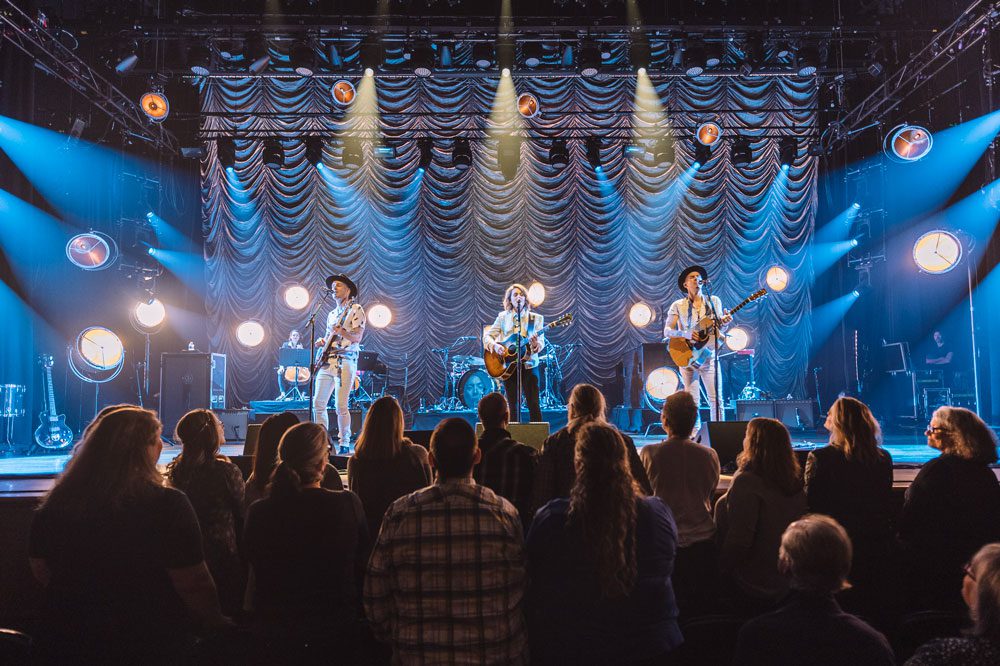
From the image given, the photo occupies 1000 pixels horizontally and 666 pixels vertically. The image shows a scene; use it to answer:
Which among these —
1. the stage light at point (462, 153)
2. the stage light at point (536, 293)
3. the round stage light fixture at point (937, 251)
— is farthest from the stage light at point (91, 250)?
the round stage light fixture at point (937, 251)

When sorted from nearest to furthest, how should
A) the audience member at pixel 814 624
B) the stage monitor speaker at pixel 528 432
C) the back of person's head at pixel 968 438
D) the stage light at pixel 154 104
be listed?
the audience member at pixel 814 624 → the back of person's head at pixel 968 438 → the stage monitor speaker at pixel 528 432 → the stage light at pixel 154 104

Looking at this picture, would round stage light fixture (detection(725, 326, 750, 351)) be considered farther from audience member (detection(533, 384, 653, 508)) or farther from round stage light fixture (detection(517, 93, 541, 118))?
audience member (detection(533, 384, 653, 508))

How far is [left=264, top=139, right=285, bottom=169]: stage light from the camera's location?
14.0m

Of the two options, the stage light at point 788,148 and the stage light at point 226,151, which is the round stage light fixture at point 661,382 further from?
the stage light at point 226,151

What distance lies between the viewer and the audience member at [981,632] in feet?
5.83

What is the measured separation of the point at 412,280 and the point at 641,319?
17.0ft

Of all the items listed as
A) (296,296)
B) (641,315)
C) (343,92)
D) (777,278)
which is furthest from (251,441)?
(777,278)

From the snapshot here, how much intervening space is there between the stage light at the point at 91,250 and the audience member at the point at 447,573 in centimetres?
1209

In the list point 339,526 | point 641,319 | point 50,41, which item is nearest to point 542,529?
point 339,526

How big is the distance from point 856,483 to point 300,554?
291 centimetres

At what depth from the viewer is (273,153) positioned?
1407 cm

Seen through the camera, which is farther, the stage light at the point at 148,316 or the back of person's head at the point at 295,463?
the stage light at the point at 148,316

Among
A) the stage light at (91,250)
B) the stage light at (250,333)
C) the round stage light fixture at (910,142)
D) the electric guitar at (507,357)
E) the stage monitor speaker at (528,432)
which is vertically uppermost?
the round stage light fixture at (910,142)

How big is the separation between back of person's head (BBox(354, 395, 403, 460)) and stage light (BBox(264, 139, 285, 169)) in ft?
37.6
